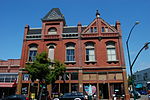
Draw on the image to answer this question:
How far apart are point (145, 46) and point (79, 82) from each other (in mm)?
13217

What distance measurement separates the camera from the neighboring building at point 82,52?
24.8 metres

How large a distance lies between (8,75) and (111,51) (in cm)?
2035

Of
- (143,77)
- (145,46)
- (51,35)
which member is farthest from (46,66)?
(143,77)

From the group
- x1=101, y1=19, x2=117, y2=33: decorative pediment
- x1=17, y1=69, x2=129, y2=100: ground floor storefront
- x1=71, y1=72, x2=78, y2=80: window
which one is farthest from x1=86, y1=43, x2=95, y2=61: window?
x1=101, y1=19, x2=117, y2=33: decorative pediment

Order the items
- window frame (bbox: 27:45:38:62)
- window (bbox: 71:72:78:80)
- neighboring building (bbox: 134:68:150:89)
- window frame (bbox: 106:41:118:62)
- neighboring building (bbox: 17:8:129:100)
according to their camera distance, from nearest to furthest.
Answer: neighboring building (bbox: 17:8:129:100) < window (bbox: 71:72:78:80) < window frame (bbox: 106:41:118:62) < window frame (bbox: 27:45:38:62) < neighboring building (bbox: 134:68:150:89)

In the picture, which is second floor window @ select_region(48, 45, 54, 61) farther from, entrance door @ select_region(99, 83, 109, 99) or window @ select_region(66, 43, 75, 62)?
entrance door @ select_region(99, 83, 109, 99)

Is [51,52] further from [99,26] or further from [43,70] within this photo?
[99,26]

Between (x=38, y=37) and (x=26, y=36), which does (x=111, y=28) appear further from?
(x=26, y=36)

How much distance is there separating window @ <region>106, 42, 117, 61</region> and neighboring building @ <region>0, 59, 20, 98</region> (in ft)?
58.4

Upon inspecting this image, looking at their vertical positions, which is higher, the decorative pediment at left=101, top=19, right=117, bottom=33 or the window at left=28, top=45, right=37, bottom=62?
the decorative pediment at left=101, top=19, right=117, bottom=33

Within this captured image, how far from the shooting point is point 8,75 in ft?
91.9

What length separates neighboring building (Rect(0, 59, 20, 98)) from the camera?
89.9ft

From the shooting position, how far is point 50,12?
31156 mm

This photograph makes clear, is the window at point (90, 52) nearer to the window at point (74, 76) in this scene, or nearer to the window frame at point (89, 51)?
the window frame at point (89, 51)
